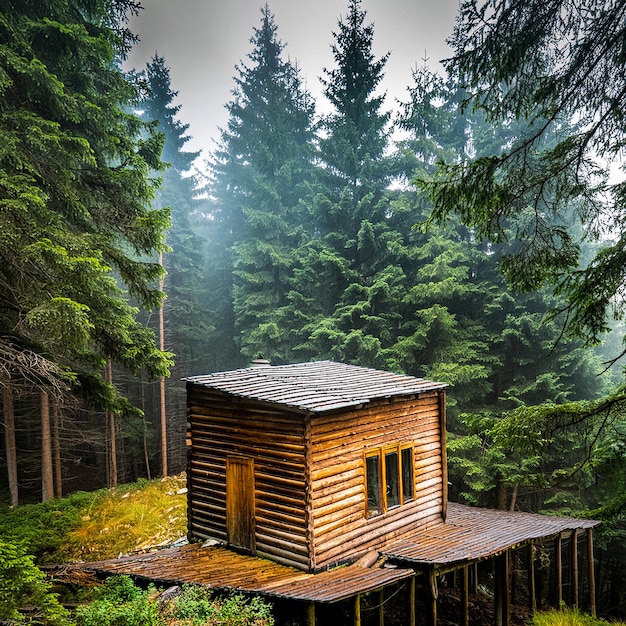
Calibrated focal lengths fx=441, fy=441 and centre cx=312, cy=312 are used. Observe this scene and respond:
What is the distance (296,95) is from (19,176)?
24601mm

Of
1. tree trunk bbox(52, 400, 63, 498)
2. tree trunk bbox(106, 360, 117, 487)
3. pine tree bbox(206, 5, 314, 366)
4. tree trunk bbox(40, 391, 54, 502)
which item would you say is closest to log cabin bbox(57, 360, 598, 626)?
tree trunk bbox(40, 391, 54, 502)

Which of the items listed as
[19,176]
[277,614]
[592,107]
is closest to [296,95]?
[19,176]

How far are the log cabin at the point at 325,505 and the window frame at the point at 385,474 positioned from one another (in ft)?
0.10

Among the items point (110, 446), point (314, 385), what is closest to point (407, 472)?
point (314, 385)

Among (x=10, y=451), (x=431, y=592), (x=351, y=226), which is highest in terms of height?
(x=351, y=226)

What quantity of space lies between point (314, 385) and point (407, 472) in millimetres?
3591

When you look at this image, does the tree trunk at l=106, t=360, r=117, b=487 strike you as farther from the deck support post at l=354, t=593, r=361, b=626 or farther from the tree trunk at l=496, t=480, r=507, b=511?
the tree trunk at l=496, t=480, r=507, b=511

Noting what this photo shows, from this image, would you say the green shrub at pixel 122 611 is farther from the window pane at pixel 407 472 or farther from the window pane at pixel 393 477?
the window pane at pixel 407 472

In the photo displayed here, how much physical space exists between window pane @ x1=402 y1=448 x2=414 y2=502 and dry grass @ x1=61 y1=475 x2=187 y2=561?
22.8 ft

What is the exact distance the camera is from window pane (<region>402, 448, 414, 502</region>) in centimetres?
1159

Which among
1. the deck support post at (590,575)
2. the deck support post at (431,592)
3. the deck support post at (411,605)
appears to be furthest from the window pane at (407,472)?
the deck support post at (590,575)

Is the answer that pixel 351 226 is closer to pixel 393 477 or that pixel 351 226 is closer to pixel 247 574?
pixel 393 477

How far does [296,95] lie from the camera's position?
29.5m

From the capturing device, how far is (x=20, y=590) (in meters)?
4.91
